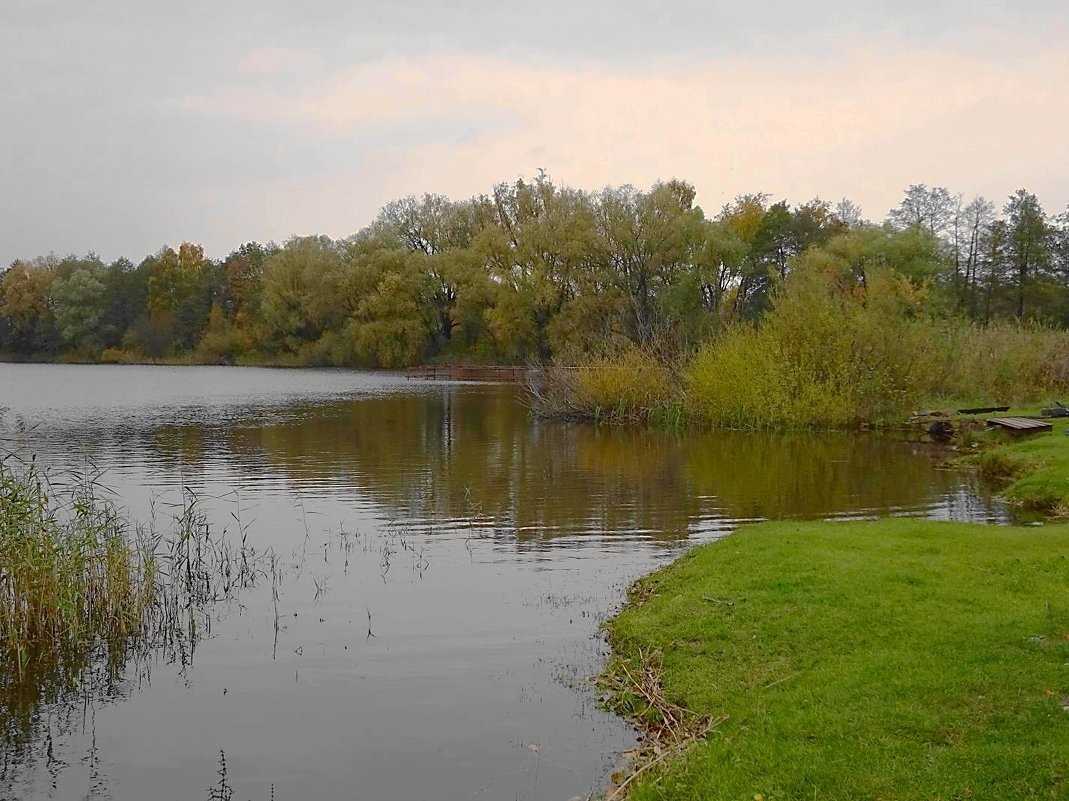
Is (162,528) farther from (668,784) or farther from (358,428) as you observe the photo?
(358,428)

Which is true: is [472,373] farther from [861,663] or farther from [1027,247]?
[861,663]

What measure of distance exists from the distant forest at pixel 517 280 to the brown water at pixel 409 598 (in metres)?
Answer: 13.2

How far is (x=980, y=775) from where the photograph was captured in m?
5.42

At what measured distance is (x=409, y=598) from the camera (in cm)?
1165

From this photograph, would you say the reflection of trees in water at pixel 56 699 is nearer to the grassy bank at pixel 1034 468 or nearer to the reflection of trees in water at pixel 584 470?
the reflection of trees in water at pixel 584 470

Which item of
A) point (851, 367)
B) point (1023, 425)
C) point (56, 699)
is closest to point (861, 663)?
point (56, 699)

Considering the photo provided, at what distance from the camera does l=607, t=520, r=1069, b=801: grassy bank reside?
5691mm

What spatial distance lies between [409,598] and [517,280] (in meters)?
58.3

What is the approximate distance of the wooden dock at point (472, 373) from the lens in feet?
231

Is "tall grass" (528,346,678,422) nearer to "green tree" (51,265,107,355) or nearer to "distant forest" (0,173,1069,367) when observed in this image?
"distant forest" (0,173,1069,367)

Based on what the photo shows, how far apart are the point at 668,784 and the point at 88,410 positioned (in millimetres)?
39866

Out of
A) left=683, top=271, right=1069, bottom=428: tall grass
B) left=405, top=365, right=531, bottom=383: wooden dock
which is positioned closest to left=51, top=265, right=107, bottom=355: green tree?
left=405, top=365, right=531, bottom=383: wooden dock

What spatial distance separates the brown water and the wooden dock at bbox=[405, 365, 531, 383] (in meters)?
39.5

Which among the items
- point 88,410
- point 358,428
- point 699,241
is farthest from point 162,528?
point 699,241
